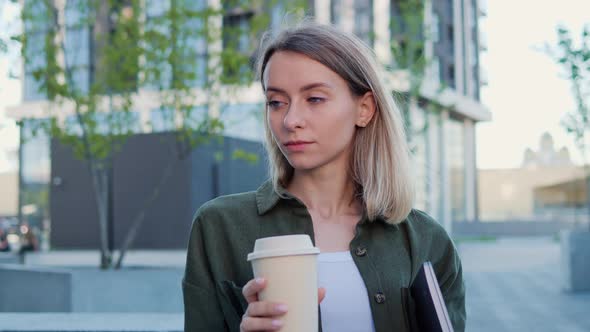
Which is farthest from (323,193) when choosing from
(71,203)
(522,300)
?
(71,203)

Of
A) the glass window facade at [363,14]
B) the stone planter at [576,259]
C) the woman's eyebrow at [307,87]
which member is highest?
the glass window facade at [363,14]

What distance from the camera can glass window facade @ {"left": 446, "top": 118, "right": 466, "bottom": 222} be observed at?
39.1 m

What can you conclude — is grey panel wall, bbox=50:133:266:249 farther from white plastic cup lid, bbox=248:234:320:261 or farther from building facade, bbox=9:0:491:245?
white plastic cup lid, bbox=248:234:320:261

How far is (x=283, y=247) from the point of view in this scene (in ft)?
4.30

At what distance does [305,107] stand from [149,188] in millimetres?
18590

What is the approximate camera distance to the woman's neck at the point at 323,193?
2.14 m

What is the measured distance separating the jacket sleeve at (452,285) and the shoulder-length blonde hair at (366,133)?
0.19 metres

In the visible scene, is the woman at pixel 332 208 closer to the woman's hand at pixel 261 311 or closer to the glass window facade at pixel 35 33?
the woman's hand at pixel 261 311

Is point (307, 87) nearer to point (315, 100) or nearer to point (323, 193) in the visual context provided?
point (315, 100)

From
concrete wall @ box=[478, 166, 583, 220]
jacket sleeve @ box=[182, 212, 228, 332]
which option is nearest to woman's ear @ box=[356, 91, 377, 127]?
jacket sleeve @ box=[182, 212, 228, 332]

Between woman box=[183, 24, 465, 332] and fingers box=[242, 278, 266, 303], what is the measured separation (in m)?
0.46

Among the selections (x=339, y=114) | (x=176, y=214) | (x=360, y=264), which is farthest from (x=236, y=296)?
(x=176, y=214)

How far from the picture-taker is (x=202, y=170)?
19.6m

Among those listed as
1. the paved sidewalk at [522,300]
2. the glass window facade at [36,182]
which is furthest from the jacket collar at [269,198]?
the glass window facade at [36,182]
